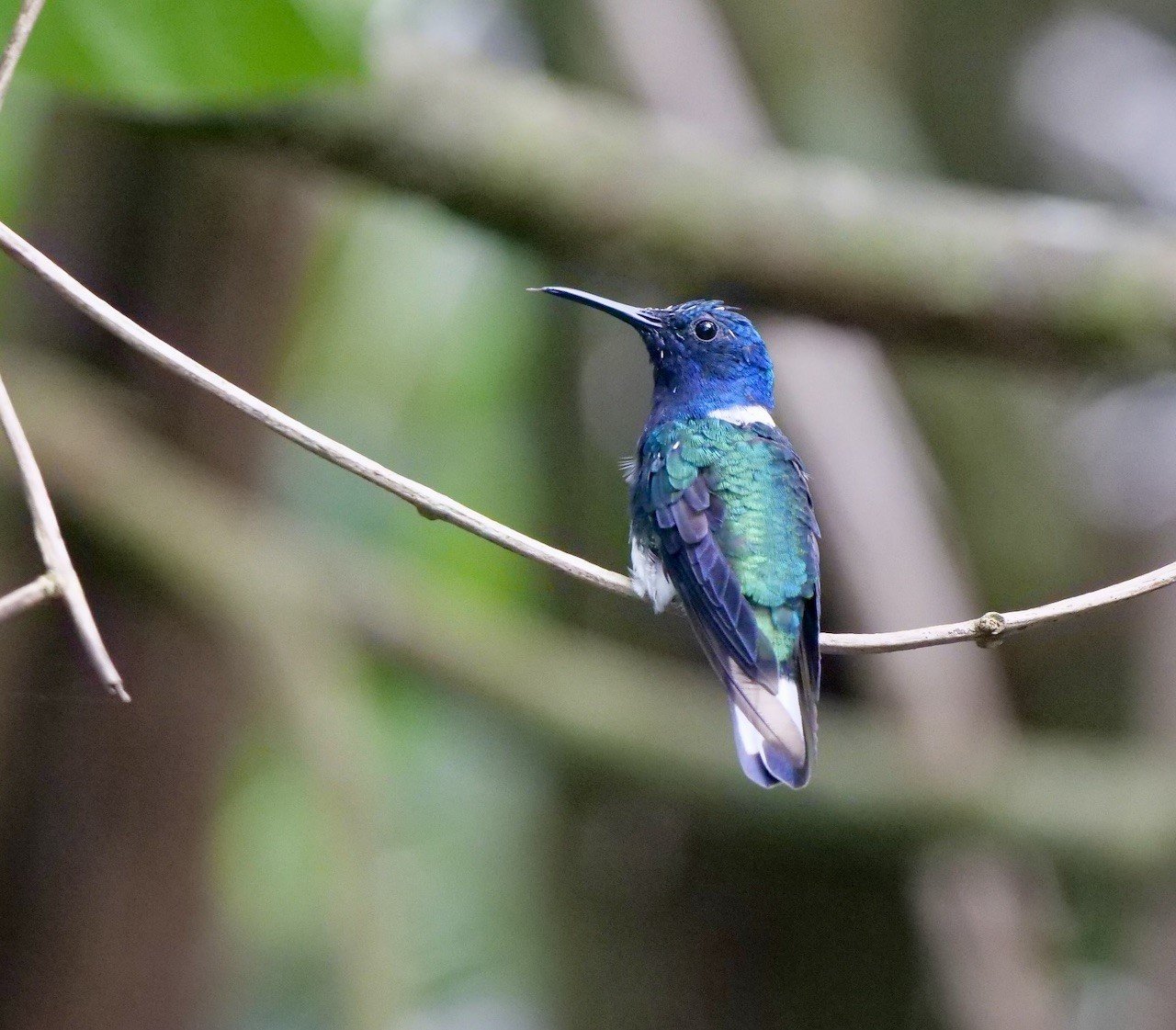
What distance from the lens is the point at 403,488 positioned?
1348 mm

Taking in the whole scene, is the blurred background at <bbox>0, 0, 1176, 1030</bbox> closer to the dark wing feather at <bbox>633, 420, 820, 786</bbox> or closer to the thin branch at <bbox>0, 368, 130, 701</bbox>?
the dark wing feather at <bbox>633, 420, 820, 786</bbox>

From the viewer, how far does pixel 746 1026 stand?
173 inches

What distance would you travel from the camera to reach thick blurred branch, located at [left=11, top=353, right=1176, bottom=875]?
3.77 meters

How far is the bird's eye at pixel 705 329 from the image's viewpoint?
9.52ft

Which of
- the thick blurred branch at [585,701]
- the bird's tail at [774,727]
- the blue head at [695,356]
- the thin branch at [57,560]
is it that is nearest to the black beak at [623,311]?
the blue head at [695,356]

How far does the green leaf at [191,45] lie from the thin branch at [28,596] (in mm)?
1428

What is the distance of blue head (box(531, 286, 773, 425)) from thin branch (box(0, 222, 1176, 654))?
1.37 metres

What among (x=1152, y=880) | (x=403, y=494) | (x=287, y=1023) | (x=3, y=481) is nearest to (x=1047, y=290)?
(x=1152, y=880)

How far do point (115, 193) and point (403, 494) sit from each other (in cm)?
290

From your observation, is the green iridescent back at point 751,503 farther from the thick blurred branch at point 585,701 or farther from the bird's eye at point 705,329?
the thick blurred branch at point 585,701

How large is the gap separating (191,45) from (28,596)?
1.51m

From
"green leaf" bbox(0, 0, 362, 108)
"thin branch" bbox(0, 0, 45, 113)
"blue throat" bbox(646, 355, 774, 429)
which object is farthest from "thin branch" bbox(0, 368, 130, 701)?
"blue throat" bbox(646, 355, 774, 429)

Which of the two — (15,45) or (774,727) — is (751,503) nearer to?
(774,727)

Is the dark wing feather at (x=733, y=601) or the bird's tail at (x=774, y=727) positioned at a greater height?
the dark wing feather at (x=733, y=601)
